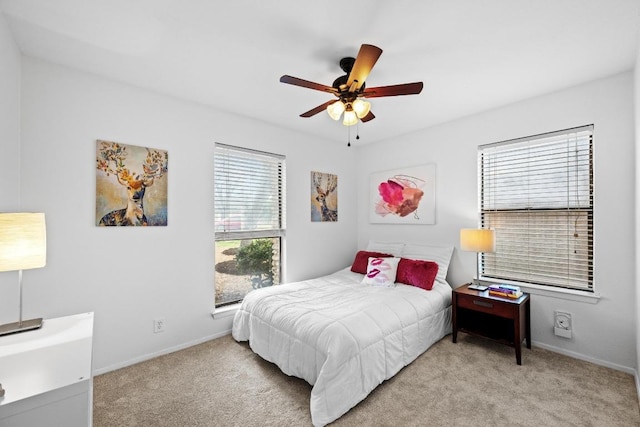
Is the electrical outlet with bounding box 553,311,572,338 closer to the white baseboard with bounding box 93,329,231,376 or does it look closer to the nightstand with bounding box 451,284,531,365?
the nightstand with bounding box 451,284,531,365

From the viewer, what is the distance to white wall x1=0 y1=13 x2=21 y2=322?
5.65 ft

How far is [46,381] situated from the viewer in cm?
106

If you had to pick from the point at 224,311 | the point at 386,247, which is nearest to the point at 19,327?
the point at 224,311

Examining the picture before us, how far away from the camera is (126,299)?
2447 mm

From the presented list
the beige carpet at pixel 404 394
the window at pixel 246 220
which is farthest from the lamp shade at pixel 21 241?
the window at pixel 246 220

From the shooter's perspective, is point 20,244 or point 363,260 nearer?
point 20,244

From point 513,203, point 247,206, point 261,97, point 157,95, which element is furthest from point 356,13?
point 513,203

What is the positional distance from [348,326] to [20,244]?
198 centimetres

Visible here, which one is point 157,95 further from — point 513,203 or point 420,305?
point 513,203

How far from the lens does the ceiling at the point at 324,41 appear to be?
1608 millimetres

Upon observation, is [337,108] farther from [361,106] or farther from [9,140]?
[9,140]

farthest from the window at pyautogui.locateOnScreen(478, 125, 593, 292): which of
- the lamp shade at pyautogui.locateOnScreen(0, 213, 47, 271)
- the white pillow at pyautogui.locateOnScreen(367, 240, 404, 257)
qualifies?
the lamp shade at pyautogui.locateOnScreen(0, 213, 47, 271)

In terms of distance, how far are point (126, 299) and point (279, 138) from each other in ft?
7.68

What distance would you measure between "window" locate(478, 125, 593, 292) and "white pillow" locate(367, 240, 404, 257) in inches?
38.9
